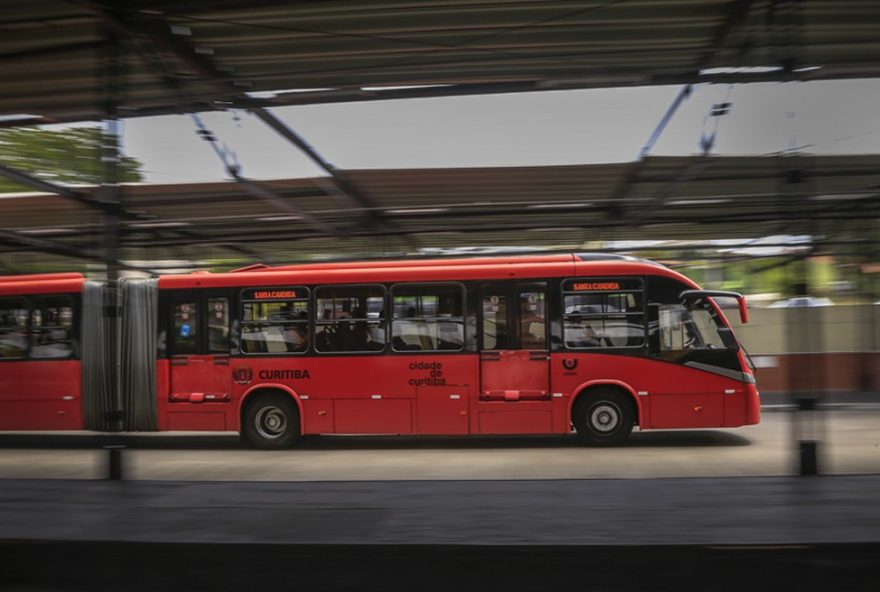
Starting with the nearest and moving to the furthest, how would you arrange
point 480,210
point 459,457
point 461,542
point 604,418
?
1. point 461,542
2. point 459,457
3. point 604,418
4. point 480,210

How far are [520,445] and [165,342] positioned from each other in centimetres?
623

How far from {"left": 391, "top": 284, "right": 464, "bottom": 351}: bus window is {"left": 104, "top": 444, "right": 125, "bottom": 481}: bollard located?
5.17 meters

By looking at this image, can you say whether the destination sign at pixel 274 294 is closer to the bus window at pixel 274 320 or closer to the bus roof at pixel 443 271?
the bus window at pixel 274 320

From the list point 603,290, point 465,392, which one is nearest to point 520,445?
point 465,392

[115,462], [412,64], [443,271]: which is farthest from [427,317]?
[115,462]

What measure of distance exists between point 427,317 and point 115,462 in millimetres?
5601

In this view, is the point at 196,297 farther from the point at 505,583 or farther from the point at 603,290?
the point at 505,583

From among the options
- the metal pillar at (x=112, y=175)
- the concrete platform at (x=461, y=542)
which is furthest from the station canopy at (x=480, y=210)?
the concrete platform at (x=461, y=542)

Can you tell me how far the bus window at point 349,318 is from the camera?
11.7 meters

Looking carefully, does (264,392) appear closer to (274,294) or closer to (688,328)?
(274,294)

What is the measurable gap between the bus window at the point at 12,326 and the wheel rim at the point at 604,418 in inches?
393

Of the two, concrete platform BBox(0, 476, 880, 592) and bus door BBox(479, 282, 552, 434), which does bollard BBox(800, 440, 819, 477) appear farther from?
bus door BBox(479, 282, 552, 434)

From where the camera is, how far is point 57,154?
453 inches

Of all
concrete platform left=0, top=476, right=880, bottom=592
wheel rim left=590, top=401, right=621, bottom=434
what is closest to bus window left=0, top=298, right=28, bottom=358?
concrete platform left=0, top=476, right=880, bottom=592
